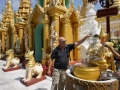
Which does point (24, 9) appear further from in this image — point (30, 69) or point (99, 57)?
point (99, 57)

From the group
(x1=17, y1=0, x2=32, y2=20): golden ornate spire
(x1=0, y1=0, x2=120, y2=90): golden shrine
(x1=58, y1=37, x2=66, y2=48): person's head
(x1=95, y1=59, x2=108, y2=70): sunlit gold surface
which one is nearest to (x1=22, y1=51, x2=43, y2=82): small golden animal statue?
(x1=0, y1=0, x2=120, y2=90): golden shrine

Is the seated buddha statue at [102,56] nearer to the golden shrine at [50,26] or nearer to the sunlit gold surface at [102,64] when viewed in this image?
the sunlit gold surface at [102,64]

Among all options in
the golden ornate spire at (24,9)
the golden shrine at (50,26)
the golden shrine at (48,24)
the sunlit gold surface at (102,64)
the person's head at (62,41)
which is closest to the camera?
the sunlit gold surface at (102,64)

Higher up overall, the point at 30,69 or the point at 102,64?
the point at 102,64

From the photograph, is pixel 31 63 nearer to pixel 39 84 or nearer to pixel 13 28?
pixel 39 84

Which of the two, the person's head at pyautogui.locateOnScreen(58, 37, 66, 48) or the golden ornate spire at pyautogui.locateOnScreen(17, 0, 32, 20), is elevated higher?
the golden ornate spire at pyautogui.locateOnScreen(17, 0, 32, 20)

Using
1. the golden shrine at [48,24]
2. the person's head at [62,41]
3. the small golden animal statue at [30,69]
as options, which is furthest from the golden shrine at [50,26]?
the person's head at [62,41]

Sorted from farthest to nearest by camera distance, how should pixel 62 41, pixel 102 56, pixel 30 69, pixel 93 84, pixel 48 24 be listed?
pixel 48 24, pixel 30 69, pixel 62 41, pixel 102 56, pixel 93 84

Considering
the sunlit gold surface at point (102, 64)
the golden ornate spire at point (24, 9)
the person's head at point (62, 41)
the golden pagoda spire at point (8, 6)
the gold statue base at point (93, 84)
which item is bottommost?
the gold statue base at point (93, 84)

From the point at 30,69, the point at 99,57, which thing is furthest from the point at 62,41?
the point at 30,69

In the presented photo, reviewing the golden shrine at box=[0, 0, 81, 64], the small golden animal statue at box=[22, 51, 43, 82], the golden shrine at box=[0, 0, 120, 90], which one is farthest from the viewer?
the golden shrine at box=[0, 0, 81, 64]

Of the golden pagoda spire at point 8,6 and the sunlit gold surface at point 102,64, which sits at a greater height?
the golden pagoda spire at point 8,6

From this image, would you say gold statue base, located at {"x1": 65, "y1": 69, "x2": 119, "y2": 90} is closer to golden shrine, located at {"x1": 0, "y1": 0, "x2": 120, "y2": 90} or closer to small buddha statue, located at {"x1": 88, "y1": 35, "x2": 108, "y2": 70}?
small buddha statue, located at {"x1": 88, "y1": 35, "x2": 108, "y2": 70}

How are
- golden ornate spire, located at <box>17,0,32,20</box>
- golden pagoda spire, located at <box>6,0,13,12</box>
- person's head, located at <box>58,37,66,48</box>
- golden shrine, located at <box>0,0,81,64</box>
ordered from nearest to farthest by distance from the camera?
person's head, located at <box>58,37,66,48</box>
golden shrine, located at <box>0,0,81,64</box>
golden ornate spire, located at <box>17,0,32,20</box>
golden pagoda spire, located at <box>6,0,13,12</box>
